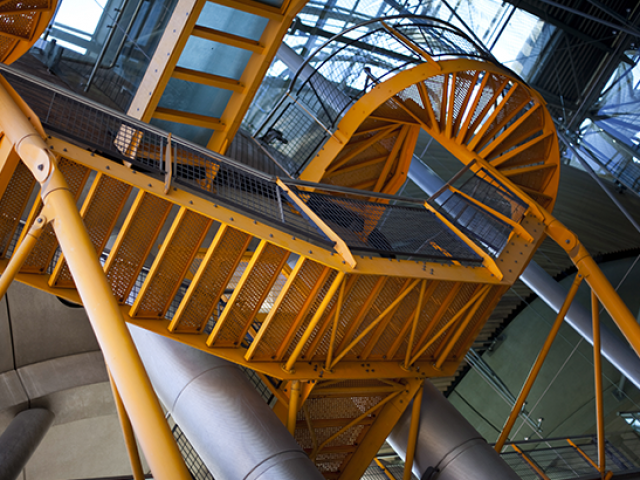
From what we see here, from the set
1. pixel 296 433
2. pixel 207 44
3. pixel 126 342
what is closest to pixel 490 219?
pixel 296 433

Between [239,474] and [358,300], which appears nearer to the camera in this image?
[239,474]

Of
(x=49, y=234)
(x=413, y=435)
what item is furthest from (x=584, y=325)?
(x=49, y=234)

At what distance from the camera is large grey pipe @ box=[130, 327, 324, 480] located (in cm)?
646

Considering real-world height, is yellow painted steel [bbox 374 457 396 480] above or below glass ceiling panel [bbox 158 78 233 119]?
below

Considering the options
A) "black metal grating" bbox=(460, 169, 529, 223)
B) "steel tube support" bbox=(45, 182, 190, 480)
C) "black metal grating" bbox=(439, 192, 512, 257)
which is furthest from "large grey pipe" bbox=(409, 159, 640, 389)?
"steel tube support" bbox=(45, 182, 190, 480)

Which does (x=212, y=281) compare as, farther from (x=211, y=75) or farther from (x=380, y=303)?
(x=211, y=75)

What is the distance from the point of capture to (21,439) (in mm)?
10750

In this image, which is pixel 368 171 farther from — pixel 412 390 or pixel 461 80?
pixel 412 390

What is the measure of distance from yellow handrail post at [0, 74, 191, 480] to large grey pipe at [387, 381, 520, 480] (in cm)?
591

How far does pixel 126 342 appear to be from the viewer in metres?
3.97

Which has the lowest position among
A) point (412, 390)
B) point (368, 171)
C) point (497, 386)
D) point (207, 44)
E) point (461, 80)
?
point (497, 386)

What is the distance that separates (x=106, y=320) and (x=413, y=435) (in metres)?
6.27

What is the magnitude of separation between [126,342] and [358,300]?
4.03m

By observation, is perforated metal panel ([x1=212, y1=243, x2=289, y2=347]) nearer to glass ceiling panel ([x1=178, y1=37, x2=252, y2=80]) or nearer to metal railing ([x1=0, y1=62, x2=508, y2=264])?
metal railing ([x1=0, y1=62, x2=508, y2=264])
